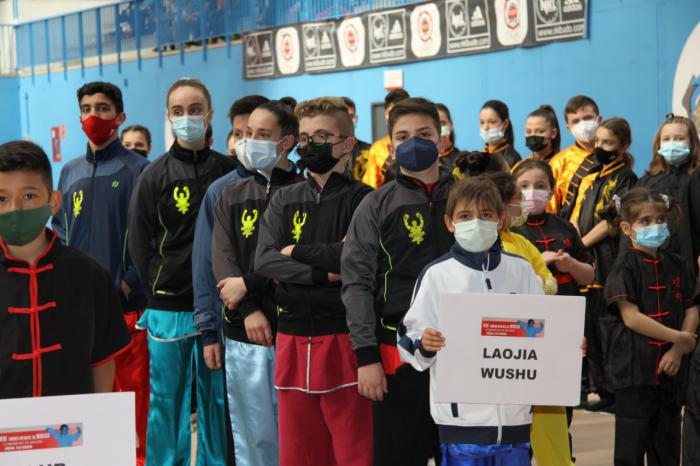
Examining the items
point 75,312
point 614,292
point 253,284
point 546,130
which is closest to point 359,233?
point 253,284

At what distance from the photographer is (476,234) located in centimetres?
388

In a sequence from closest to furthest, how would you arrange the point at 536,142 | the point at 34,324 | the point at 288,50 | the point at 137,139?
the point at 34,324 < the point at 536,142 < the point at 137,139 < the point at 288,50

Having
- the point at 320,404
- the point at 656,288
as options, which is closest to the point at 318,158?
the point at 320,404

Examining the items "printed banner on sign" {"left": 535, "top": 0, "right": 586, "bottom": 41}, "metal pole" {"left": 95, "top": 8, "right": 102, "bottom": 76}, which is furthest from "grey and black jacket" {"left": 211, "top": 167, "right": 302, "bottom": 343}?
"metal pole" {"left": 95, "top": 8, "right": 102, "bottom": 76}

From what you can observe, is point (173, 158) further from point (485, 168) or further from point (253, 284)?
point (485, 168)

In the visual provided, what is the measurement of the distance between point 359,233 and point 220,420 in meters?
1.50

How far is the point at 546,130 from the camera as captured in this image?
8406 mm

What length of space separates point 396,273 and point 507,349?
67 centimetres

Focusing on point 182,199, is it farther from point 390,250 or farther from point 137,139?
point 137,139

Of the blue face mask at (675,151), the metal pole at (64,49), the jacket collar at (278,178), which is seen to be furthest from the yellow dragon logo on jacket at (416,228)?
the metal pole at (64,49)

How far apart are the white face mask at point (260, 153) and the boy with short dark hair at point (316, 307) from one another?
0.32 metres

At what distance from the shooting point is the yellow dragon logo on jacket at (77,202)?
5664 millimetres

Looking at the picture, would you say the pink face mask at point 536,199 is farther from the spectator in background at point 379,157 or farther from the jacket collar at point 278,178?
the spectator in background at point 379,157

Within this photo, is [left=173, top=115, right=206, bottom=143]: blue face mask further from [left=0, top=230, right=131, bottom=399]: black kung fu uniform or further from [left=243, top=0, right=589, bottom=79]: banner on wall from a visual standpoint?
[left=243, top=0, right=589, bottom=79]: banner on wall
